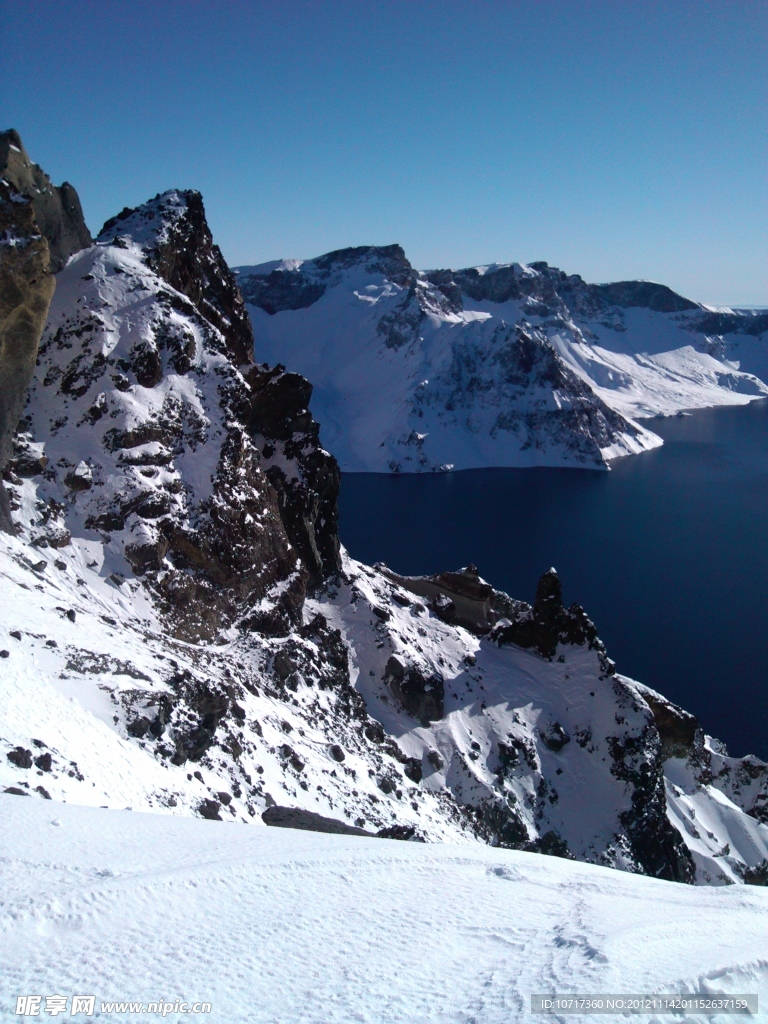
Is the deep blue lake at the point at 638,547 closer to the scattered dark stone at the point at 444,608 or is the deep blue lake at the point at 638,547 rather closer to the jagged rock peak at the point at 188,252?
the scattered dark stone at the point at 444,608

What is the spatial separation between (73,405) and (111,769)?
24902 millimetres

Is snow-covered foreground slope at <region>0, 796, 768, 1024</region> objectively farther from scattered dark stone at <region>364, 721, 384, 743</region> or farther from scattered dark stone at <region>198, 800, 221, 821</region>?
scattered dark stone at <region>364, 721, 384, 743</region>

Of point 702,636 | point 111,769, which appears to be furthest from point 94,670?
point 702,636

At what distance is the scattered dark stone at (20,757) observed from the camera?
17.9 metres

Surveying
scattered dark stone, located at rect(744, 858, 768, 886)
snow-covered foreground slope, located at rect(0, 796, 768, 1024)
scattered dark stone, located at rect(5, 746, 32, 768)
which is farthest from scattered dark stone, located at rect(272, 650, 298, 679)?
scattered dark stone, located at rect(744, 858, 768, 886)

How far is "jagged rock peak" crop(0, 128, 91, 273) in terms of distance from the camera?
38344mm

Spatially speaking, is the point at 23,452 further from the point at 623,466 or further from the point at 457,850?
the point at 623,466

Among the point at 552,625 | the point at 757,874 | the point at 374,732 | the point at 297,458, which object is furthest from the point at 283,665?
the point at 757,874

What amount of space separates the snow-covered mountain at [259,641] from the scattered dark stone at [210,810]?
3.4 inches

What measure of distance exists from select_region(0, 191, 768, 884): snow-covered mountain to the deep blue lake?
34.1 ft

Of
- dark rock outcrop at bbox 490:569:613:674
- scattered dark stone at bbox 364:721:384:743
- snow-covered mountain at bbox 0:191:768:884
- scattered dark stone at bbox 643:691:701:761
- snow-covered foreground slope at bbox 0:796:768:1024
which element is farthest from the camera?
dark rock outcrop at bbox 490:569:613:674

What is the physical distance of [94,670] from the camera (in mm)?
25750

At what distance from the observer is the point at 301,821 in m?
27.3

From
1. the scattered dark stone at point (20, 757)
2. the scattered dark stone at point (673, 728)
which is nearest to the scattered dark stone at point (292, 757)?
the scattered dark stone at point (20, 757)
